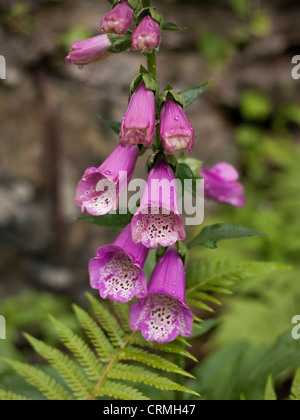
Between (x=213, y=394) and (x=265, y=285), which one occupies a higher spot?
(x=265, y=285)

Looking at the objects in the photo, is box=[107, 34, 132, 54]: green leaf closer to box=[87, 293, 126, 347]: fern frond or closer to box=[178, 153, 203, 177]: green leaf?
box=[178, 153, 203, 177]: green leaf

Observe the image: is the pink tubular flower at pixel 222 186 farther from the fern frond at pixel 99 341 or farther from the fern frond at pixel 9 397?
the fern frond at pixel 9 397

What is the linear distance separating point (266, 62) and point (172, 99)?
3.65m

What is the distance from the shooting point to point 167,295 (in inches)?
43.6

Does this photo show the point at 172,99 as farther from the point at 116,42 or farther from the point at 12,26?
the point at 12,26

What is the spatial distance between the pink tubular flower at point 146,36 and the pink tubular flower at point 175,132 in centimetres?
15

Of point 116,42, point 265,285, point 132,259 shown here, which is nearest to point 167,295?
point 132,259

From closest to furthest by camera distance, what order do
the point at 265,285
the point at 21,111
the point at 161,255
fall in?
the point at 161,255
the point at 265,285
the point at 21,111

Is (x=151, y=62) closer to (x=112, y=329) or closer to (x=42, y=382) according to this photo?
(x=112, y=329)

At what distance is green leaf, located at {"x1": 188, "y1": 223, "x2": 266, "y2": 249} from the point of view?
1111mm

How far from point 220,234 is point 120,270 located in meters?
0.26

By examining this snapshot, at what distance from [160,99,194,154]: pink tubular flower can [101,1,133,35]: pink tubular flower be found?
21 centimetres

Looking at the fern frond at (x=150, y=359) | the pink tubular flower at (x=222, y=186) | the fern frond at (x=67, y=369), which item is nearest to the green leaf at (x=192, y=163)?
the pink tubular flower at (x=222, y=186)

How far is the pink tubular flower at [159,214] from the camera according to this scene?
1055 millimetres
